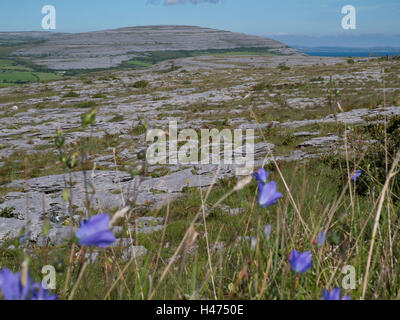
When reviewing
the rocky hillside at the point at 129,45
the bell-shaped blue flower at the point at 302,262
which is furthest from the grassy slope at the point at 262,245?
the rocky hillside at the point at 129,45

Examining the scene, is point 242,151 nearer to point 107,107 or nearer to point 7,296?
point 7,296

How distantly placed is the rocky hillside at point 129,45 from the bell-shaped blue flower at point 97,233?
98870 millimetres

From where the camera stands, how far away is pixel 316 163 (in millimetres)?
7004

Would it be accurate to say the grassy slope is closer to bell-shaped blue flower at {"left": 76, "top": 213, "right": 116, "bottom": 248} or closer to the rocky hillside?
bell-shaped blue flower at {"left": 76, "top": 213, "right": 116, "bottom": 248}

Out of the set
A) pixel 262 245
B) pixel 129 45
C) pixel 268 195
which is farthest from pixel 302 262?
pixel 129 45

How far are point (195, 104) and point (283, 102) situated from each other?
19.0ft

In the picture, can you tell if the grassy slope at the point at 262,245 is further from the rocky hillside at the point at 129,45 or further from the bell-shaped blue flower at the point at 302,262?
the rocky hillside at the point at 129,45

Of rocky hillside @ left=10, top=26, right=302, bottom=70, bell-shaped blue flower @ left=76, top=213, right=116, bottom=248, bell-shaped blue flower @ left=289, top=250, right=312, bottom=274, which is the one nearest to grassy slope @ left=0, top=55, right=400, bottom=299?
bell-shaped blue flower @ left=289, top=250, right=312, bottom=274

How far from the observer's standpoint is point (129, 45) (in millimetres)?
140375

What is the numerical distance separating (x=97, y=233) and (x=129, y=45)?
497 feet

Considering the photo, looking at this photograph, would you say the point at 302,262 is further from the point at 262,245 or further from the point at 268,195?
the point at 262,245

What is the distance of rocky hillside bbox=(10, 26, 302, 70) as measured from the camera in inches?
4075

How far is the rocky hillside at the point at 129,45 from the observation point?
340 ft
